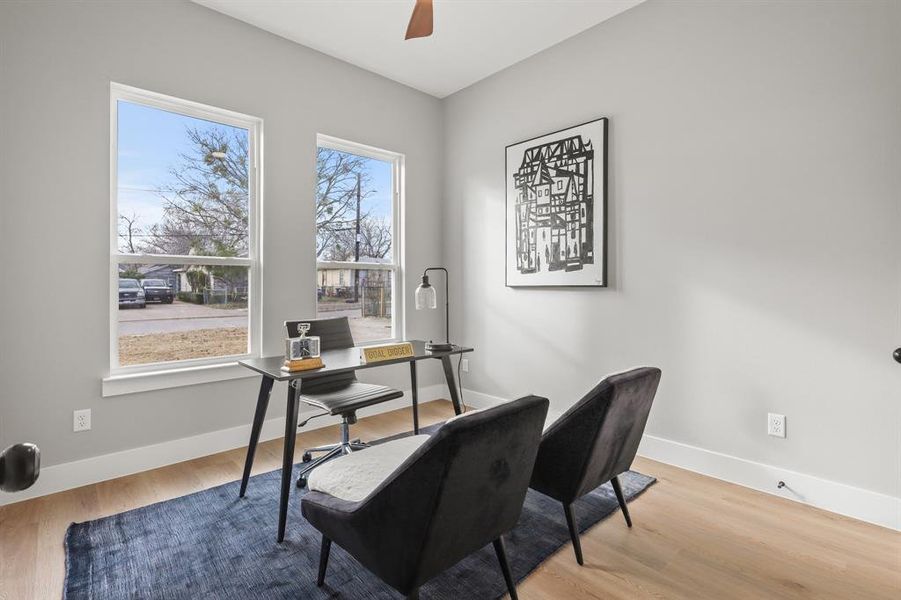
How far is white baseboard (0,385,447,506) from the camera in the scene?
2504 millimetres

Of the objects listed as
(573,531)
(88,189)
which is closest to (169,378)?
(88,189)

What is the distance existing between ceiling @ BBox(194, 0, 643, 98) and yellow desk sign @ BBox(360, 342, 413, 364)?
216 cm

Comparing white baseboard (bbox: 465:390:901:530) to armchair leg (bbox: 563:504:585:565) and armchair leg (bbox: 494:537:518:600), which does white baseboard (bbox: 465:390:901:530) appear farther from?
armchair leg (bbox: 494:537:518:600)

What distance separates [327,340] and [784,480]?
275 cm

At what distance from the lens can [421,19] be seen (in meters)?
1.96

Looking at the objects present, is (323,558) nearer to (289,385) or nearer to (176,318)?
(289,385)

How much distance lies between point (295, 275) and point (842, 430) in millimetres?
3423

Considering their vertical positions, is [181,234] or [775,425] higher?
[181,234]

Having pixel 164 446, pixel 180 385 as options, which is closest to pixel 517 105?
pixel 180 385

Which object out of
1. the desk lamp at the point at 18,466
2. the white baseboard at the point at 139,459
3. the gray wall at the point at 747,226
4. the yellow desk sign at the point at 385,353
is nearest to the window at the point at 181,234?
the white baseboard at the point at 139,459

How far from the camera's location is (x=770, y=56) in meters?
2.47

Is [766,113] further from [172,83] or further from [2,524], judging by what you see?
[2,524]

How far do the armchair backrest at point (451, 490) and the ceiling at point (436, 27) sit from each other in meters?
2.73

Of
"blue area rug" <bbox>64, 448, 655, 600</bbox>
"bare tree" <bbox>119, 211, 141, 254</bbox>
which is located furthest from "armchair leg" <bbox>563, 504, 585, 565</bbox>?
"bare tree" <bbox>119, 211, 141, 254</bbox>
